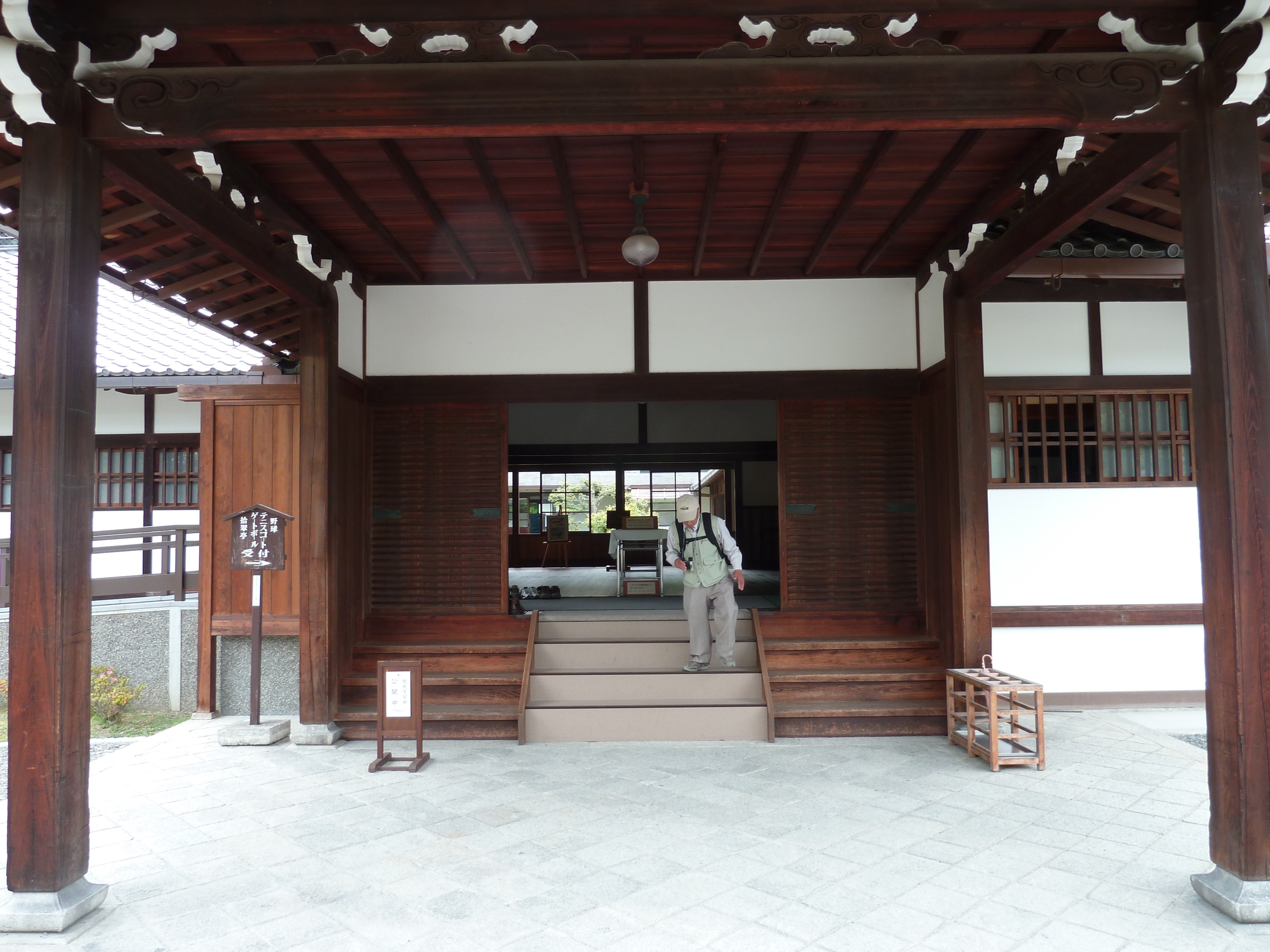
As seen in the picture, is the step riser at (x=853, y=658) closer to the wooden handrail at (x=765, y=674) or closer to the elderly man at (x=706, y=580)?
the wooden handrail at (x=765, y=674)

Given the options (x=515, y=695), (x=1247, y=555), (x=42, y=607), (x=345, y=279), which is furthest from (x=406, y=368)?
(x=1247, y=555)

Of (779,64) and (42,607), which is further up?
(779,64)

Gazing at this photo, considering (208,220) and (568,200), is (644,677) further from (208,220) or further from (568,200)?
(208,220)

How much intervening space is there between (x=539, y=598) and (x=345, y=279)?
4.02m

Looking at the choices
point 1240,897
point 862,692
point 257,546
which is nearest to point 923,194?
point 862,692

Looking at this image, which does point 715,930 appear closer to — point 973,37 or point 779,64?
point 779,64

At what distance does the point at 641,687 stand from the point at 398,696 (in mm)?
1767

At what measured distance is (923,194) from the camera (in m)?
5.26

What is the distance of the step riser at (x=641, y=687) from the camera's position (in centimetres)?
598

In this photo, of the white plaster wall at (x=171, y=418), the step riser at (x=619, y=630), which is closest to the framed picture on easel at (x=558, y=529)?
the white plaster wall at (x=171, y=418)

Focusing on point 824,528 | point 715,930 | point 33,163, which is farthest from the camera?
point 824,528

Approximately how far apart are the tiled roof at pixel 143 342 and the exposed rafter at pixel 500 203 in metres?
5.03

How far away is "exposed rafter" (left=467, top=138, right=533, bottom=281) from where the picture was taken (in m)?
4.61

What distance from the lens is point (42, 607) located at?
3.15m
